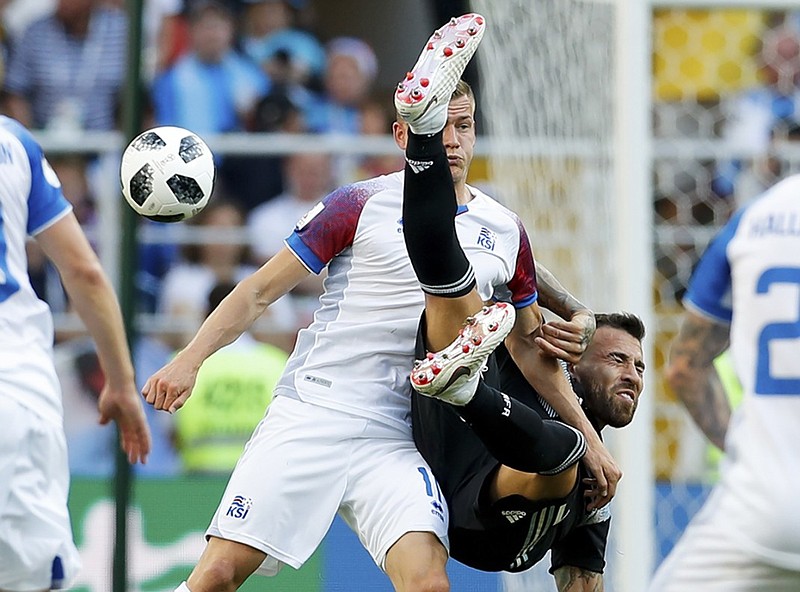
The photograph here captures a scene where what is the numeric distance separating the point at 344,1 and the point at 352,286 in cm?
664

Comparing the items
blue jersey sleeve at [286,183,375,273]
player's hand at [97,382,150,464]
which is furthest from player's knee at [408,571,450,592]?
player's hand at [97,382,150,464]

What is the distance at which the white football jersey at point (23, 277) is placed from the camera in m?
4.10

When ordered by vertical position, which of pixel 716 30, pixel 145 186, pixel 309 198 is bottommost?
pixel 309 198

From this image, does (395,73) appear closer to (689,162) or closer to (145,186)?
(689,162)

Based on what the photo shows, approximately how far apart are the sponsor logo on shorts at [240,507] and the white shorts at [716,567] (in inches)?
50.2

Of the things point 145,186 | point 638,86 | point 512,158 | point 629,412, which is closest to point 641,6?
point 638,86

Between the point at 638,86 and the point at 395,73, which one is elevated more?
the point at 638,86

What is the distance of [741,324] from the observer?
348 centimetres

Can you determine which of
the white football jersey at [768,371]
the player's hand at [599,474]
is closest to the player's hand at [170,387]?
the player's hand at [599,474]

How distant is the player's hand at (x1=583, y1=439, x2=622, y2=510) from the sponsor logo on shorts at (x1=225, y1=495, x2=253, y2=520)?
1032 mm

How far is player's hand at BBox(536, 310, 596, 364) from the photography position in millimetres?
4246

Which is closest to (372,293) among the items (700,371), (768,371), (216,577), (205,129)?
(216,577)

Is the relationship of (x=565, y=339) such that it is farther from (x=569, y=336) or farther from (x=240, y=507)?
(x=240, y=507)

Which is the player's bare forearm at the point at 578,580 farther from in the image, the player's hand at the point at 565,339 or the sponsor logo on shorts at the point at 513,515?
the player's hand at the point at 565,339
